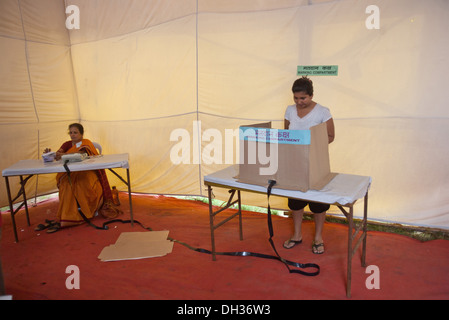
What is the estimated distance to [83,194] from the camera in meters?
3.36

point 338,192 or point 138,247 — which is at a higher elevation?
point 338,192

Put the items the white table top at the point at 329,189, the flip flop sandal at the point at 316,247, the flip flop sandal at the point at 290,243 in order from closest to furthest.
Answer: the white table top at the point at 329,189
the flip flop sandal at the point at 316,247
the flip flop sandal at the point at 290,243

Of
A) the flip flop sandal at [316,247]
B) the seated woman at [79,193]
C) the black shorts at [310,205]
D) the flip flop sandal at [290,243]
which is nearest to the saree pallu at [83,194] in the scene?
the seated woman at [79,193]

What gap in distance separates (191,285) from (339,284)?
1.05 m

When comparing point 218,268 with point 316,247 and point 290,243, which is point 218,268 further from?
point 316,247

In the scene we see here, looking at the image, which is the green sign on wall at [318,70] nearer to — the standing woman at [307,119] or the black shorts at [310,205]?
the standing woman at [307,119]

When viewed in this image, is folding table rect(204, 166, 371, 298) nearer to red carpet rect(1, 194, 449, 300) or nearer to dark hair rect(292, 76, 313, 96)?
red carpet rect(1, 194, 449, 300)

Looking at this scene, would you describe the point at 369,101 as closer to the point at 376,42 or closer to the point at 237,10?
the point at 376,42

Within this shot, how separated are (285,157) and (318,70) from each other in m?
1.58

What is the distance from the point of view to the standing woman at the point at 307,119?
232 cm

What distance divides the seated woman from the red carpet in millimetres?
152

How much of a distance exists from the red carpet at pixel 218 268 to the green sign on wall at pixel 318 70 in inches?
61.4

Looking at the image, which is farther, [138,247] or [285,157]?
[138,247]

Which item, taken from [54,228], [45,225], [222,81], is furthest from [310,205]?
[45,225]
